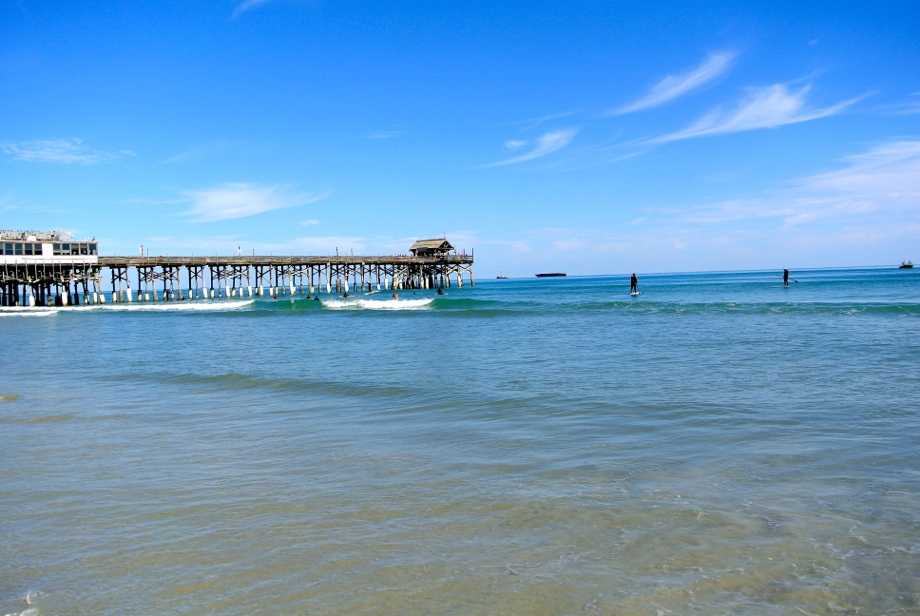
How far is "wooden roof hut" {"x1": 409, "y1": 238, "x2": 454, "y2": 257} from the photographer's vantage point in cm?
7344

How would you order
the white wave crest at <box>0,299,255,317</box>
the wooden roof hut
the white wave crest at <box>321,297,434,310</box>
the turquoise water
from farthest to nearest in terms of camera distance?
the wooden roof hut → the white wave crest at <box>321,297,434,310</box> → the white wave crest at <box>0,299,255,317</box> → the turquoise water

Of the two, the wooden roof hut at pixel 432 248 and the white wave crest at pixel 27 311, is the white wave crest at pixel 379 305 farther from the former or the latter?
the wooden roof hut at pixel 432 248

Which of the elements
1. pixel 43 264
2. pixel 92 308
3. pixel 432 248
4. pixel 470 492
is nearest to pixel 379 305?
pixel 92 308

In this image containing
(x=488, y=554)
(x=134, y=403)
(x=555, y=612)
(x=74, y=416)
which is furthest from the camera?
(x=134, y=403)

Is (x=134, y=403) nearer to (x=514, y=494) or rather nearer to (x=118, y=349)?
(x=514, y=494)

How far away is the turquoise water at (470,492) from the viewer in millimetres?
3625

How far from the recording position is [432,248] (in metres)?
73.4

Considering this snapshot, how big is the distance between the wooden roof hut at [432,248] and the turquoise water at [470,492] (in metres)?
61.4

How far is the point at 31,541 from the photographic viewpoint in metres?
4.41

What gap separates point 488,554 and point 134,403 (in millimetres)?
7796

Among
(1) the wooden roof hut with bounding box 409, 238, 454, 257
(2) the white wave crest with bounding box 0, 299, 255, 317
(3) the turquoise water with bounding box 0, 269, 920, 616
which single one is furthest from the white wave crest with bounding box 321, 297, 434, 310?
(3) the turquoise water with bounding box 0, 269, 920, 616

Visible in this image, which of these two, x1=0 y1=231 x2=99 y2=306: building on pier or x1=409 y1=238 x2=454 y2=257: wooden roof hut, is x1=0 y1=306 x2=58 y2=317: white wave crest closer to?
x1=0 y1=231 x2=99 y2=306: building on pier

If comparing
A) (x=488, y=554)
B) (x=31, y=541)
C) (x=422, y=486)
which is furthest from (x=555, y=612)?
(x=31, y=541)

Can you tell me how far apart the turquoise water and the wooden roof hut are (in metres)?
61.4
